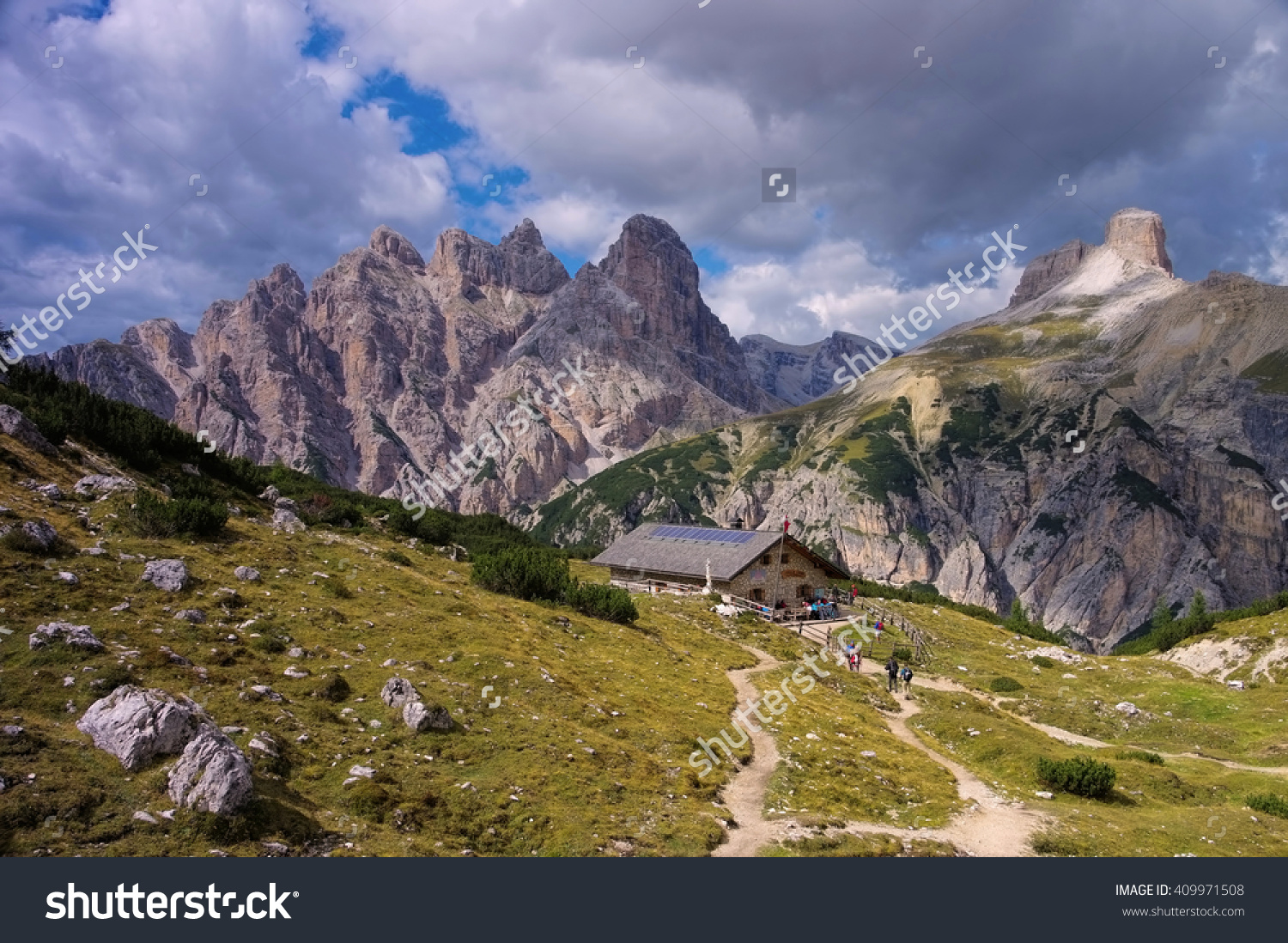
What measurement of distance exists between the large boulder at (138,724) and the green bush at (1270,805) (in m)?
29.2

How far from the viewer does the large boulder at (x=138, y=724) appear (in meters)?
12.5

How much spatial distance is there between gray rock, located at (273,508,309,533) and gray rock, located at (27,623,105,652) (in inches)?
632

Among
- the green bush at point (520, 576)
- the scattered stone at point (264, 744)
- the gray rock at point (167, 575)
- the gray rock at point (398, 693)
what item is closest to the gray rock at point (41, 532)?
the gray rock at point (167, 575)

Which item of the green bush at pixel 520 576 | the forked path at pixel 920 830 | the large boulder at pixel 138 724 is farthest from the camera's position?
the green bush at pixel 520 576

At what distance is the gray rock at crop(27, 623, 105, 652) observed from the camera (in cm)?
1489

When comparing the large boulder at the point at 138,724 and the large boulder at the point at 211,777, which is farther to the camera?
the large boulder at the point at 138,724

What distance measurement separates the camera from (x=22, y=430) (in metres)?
26.3

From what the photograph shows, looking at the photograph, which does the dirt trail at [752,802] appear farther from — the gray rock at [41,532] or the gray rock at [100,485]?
the gray rock at [100,485]

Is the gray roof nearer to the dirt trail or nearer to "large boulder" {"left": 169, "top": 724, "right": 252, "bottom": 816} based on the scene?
the dirt trail

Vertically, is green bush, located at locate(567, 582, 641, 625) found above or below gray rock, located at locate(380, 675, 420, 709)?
above

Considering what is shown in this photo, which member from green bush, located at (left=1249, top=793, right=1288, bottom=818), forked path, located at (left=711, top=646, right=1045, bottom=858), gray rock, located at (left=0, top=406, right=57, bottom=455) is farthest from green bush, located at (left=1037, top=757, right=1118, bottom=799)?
gray rock, located at (left=0, top=406, right=57, bottom=455)

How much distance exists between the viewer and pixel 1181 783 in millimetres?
23859

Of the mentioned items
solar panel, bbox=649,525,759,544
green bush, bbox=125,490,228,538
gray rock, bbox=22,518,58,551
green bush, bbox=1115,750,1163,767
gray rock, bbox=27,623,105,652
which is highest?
solar panel, bbox=649,525,759,544

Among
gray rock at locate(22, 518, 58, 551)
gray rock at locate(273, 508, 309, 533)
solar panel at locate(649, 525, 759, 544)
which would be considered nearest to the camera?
gray rock at locate(22, 518, 58, 551)
